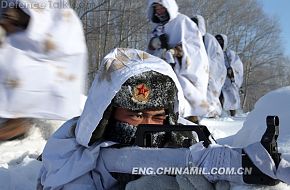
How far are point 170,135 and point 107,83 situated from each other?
0.28 m

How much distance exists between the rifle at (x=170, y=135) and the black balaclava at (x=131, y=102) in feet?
0.36

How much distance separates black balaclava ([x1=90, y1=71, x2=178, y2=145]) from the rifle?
11 centimetres

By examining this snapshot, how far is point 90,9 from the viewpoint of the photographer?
20.5 metres

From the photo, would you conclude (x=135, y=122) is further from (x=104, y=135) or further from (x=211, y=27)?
(x=211, y=27)

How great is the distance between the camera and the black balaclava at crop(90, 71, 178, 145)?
1979mm

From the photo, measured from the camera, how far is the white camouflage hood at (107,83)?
1.91m

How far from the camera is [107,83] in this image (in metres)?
1.95

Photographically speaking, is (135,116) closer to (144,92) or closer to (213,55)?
(144,92)

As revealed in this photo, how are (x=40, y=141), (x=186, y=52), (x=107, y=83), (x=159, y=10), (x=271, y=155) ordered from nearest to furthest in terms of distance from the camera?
(x=271, y=155), (x=107, y=83), (x=40, y=141), (x=186, y=52), (x=159, y=10)

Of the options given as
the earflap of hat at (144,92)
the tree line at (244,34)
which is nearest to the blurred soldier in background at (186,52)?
the earflap of hat at (144,92)

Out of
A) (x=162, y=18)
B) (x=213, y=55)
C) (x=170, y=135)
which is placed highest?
(x=162, y=18)

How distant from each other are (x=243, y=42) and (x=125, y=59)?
101ft

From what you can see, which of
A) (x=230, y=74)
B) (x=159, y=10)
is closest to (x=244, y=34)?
(x=230, y=74)

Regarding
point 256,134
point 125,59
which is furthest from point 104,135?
point 256,134
